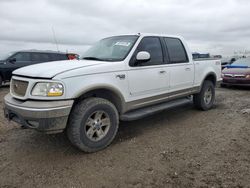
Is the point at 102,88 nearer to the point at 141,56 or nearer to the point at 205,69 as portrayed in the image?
the point at 141,56

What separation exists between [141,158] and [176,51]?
2766mm

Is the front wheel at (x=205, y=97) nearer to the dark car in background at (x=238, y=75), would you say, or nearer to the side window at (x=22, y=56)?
the dark car in background at (x=238, y=75)

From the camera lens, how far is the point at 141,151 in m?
3.73

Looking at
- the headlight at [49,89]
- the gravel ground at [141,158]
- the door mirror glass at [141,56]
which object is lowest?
the gravel ground at [141,158]

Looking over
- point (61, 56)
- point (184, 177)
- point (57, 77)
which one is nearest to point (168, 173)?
point (184, 177)

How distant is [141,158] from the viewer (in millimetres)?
3494

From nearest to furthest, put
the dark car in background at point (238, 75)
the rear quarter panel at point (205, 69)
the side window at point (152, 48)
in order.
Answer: the side window at point (152, 48) < the rear quarter panel at point (205, 69) < the dark car in background at point (238, 75)

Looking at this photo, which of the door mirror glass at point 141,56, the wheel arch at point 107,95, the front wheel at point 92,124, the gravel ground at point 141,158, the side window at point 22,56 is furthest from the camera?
the side window at point 22,56

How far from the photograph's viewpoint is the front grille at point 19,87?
11.2ft

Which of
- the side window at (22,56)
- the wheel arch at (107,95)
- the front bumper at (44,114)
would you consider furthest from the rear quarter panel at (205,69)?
the side window at (22,56)

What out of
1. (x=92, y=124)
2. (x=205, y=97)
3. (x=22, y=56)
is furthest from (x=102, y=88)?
(x=22, y=56)

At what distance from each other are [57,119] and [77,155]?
78 cm

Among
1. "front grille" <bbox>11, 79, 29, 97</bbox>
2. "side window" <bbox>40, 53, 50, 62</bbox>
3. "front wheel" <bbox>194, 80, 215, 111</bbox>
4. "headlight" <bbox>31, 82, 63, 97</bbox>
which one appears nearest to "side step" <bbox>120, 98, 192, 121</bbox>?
"front wheel" <bbox>194, 80, 215, 111</bbox>

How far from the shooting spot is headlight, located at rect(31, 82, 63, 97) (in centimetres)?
320
